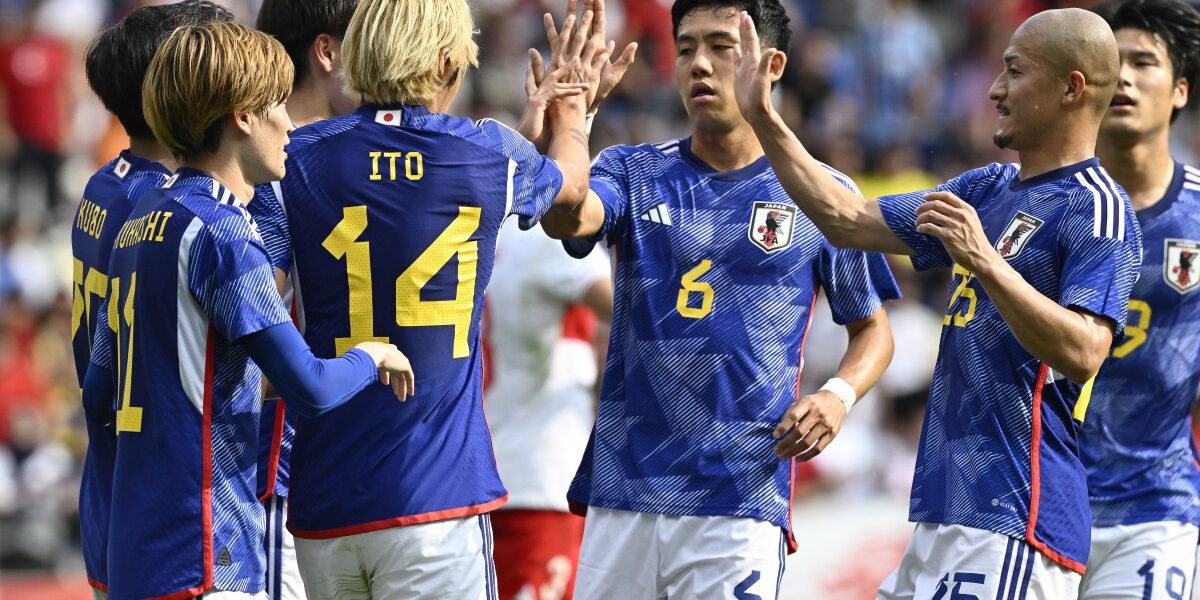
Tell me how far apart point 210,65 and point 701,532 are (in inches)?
92.2

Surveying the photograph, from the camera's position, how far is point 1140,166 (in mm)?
6156

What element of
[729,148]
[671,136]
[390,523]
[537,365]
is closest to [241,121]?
[390,523]

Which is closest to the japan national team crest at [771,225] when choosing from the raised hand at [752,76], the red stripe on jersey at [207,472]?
the raised hand at [752,76]

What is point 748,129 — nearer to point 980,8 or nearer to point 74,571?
point 74,571

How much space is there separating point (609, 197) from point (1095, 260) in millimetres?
1648

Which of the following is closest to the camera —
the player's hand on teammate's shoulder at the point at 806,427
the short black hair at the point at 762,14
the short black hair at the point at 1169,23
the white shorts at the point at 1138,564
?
the player's hand on teammate's shoulder at the point at 806,427

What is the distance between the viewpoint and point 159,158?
5090 millimetres

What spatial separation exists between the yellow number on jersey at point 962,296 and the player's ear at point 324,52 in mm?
2220

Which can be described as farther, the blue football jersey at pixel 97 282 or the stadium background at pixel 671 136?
the stadium background at pixel 671 136

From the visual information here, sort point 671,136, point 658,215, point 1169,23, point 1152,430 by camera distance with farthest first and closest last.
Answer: point 671,136
point 1169,23
point 1152,430
point 658,215

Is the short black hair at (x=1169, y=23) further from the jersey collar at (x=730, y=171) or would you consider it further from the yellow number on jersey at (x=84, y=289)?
the yellow number on jersey at (x=84, y=289)

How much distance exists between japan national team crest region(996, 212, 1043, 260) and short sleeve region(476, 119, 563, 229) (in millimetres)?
1447

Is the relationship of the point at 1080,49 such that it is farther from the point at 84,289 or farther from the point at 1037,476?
the point at 84,289

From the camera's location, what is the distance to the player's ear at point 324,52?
5.25 metres
